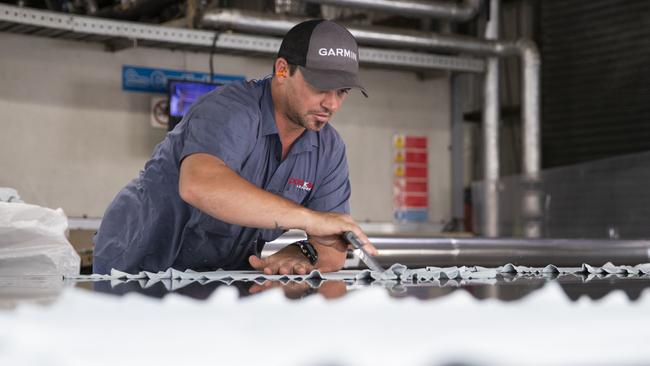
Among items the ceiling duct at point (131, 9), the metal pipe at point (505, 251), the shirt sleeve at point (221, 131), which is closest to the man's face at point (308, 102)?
the shirt sleeve at point (221, 131)

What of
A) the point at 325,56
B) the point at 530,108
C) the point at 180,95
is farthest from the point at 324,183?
the point at 530,108

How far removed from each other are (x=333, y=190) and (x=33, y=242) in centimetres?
111

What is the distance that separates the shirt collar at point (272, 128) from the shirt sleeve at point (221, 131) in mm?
68

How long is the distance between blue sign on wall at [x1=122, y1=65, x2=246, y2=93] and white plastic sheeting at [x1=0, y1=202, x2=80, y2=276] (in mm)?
2191

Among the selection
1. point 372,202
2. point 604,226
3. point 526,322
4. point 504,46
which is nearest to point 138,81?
point 372,202

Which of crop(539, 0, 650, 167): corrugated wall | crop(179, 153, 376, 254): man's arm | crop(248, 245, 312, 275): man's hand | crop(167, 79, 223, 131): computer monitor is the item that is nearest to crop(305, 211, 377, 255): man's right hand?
crop(179, 153, 376, 254): man's arm

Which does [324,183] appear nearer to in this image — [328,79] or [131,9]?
[328,79]

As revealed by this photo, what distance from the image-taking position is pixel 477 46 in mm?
5613

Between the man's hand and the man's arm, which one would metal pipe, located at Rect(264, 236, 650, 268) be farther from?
the man's arm

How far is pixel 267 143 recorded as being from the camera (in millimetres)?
2307

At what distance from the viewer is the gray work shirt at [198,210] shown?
2213mm

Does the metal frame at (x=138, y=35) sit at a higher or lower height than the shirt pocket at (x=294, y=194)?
higher

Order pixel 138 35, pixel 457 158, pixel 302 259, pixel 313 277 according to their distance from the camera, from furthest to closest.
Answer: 1. pixel 457 158
2. pixel 138 35
3. pixel 302 259
4. pixel 313 277

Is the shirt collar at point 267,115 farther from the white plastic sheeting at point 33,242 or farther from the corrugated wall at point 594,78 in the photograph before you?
the corrugated wall at point 594,78
